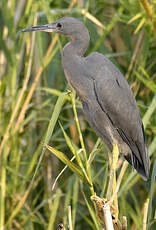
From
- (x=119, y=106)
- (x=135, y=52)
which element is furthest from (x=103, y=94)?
(x=135, y=52)

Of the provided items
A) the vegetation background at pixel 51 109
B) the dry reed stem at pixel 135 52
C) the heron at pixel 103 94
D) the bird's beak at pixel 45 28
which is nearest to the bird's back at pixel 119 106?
the heron at pixel 103 94

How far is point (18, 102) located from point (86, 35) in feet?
2.13

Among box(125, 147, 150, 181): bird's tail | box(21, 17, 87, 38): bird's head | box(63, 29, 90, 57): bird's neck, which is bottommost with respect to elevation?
box(125, 147, 150, 181): bird's tail

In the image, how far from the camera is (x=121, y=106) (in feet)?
5.06

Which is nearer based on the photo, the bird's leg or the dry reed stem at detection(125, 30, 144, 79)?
the bird's leg

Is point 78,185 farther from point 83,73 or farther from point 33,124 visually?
point 83,73

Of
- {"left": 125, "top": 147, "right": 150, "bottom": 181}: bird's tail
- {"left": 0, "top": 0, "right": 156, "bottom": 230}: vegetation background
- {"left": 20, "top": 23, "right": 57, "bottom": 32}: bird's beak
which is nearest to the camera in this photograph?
{"left": 20, "top": 23, "right": 57, "bottom": 32}: bird's beak

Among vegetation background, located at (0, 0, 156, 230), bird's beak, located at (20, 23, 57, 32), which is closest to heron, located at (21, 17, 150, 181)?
bird's beak, located at (20, 23, 57, 32)

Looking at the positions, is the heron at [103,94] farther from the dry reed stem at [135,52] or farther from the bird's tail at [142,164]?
the dry reed stem at [135,52]

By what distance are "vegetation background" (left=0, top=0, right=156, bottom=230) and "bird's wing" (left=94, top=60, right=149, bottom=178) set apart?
0.25 meters

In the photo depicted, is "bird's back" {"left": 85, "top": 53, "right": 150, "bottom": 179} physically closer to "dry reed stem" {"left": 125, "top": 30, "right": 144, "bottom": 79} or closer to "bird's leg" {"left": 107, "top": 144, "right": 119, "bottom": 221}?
"bird's leg" {"left": 107, "top": 144, "right": 119, "bottom": 221}

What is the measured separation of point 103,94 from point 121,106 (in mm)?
96

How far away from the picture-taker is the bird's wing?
1472 mm

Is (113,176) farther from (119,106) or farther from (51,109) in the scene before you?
(51,109)
